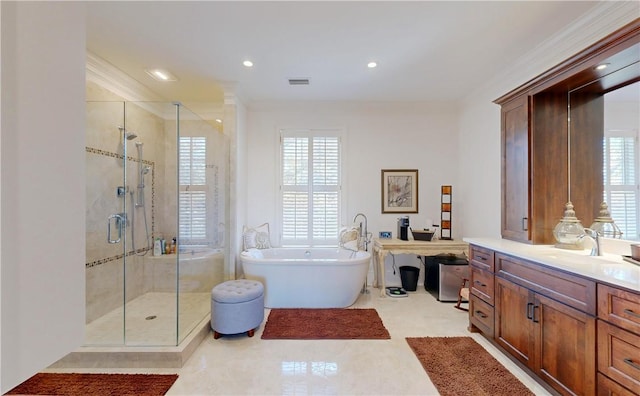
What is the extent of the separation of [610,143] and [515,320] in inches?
61.6

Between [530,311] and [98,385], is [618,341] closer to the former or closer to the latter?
[530,311]

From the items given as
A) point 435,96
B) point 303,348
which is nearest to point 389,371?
point 303,348

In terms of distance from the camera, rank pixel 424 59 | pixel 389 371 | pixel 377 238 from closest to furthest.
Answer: pixel 389 371 < pixel 424 59 < pixel 377 238

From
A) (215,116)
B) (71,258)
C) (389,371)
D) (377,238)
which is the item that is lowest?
(389,371)

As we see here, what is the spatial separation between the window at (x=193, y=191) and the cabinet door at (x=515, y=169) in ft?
11.0

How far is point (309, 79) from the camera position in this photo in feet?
10.9

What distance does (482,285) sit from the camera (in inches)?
103

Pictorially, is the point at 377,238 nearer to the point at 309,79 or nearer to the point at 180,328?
the point at 309,79

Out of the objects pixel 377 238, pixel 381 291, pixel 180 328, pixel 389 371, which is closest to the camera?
pixel 389 371

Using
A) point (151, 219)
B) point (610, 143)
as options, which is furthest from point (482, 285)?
point (151, 219)

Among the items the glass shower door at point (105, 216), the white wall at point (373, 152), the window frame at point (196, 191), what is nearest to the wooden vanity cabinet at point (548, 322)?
the white wall at point (373, 152)

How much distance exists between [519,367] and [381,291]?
180 centimetres

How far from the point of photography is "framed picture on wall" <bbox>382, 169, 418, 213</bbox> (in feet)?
13.9

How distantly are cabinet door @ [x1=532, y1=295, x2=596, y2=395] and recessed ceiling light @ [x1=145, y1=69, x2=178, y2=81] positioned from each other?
13.4ft
